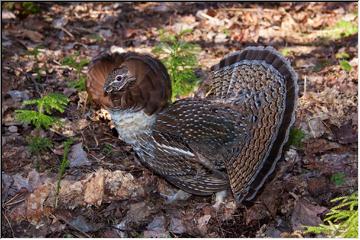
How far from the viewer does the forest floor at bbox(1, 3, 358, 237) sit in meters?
5.65

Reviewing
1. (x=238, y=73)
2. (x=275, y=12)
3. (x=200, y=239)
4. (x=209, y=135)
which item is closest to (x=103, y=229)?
(x=200, y=239)

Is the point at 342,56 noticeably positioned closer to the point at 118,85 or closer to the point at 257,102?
the point at 257,102

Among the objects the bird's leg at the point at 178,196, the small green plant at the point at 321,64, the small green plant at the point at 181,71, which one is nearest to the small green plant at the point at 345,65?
the small green plant at the point at 321,64

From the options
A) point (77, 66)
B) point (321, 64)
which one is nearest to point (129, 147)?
point (77, 66)

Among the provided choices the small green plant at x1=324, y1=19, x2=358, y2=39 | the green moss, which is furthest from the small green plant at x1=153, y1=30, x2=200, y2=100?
the small green plant at x1=324, y1=19, x2=358, y2=39

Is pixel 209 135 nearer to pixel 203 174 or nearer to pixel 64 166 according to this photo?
pixel 203 174

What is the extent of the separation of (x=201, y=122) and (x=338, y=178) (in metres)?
1.44

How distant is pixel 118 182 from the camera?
6.05 metres

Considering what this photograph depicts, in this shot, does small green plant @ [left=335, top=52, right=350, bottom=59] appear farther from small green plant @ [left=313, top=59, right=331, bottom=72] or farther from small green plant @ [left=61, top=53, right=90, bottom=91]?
small green plant @ [left=61, top=53, right=90, bottom=91]

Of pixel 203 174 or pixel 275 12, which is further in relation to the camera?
pixel 275 12

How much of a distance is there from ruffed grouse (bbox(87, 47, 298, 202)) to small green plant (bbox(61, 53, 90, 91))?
1678mm

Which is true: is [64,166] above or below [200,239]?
above

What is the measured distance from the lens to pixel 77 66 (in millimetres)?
7738

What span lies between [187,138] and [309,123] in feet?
6.20
